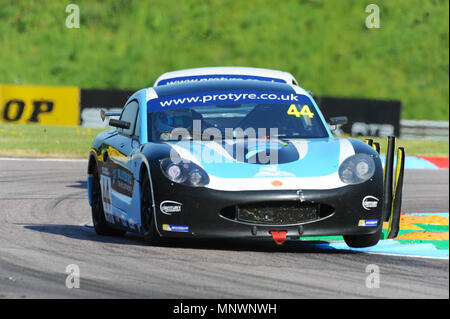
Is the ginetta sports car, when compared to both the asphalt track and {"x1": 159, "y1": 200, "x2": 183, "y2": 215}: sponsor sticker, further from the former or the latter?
the asphalt track

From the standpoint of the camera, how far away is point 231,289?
5.95 meters

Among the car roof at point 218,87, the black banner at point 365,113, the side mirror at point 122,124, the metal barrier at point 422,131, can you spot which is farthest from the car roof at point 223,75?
the metal barrier at point 422,131

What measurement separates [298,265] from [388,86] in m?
A: 32.8

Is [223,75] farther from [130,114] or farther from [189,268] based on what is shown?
[189,268]

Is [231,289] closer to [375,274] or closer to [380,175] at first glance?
[375,274]

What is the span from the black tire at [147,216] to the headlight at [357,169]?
1401 mm

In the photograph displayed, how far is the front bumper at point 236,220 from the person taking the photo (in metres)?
7.09

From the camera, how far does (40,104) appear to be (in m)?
26.6

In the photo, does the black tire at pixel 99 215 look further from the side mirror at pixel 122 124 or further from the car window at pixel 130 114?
the side mirror at pixel 122 124

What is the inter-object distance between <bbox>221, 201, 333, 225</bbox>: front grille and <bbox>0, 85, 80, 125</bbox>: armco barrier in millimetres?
19570

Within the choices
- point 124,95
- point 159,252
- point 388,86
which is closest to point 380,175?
point 159,252

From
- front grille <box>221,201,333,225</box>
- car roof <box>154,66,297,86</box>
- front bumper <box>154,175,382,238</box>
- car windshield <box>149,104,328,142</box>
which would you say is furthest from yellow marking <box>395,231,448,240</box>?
car roof <box>154,66,297,86</box>

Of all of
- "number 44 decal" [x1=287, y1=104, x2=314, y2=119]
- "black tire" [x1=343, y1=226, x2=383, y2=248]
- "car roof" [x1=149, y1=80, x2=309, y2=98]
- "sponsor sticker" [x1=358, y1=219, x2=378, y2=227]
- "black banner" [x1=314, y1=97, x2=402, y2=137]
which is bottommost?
"black banner" [x1=314, y1=97, x2=402, y2=137]

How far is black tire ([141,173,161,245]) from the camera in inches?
290
